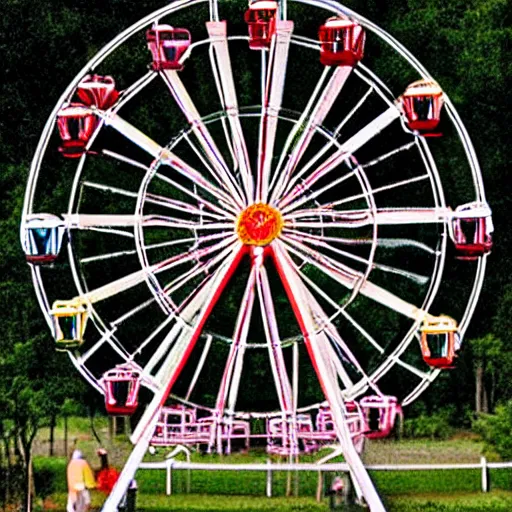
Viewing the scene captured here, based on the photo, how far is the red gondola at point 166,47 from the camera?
22172 mm

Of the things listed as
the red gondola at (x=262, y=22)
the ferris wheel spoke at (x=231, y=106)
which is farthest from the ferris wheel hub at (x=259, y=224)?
the red gondola at (x=262, y=22)

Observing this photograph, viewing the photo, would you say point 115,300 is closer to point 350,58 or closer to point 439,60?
point 439,60

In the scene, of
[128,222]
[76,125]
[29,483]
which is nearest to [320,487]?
[29,483]

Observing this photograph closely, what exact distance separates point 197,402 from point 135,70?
12.3ft

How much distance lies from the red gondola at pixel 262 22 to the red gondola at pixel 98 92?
1.31m

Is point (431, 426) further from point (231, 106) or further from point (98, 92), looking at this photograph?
point (231, 106)

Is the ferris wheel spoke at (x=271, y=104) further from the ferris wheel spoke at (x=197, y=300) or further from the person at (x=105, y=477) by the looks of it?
the person at (x=105, y=477)

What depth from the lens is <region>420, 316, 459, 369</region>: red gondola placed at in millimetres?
21531

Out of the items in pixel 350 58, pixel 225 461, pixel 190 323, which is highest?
pixel 350 58

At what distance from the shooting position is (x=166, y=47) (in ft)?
72.7

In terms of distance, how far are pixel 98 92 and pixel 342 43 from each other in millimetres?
2253

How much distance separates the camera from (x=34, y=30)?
2897 centimetres

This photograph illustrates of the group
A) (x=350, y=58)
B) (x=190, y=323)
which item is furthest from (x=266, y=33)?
(x=190, y=323)

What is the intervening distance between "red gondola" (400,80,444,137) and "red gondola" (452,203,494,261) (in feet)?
2.56
